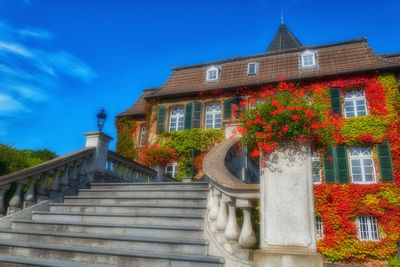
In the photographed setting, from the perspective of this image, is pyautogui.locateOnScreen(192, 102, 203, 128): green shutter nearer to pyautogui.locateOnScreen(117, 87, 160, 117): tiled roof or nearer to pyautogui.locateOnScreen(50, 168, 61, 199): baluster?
pyautogui.locateOnScreen(117, 87, 160, 117): tiled roof

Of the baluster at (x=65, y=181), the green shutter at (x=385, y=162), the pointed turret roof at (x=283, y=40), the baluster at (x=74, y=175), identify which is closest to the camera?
the baluster at (x=65, y=181)

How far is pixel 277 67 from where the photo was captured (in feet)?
52.7

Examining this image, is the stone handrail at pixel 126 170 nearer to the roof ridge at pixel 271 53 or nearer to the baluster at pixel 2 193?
the baluster at pixel 2 193

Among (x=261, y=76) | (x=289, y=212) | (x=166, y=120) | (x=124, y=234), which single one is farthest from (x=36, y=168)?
(x=261, y=76)

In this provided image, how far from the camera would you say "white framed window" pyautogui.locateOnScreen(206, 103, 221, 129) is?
1623cm

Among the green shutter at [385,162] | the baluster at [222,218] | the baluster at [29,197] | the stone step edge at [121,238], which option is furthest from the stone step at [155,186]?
the green shutter at [385,162]

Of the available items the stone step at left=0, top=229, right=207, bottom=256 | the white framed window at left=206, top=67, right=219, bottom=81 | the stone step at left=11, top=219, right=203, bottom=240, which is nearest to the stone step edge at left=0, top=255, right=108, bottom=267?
the stone step at left=0, top=229, right=207, bottom=256

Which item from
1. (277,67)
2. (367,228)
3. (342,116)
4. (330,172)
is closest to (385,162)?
(330,172)

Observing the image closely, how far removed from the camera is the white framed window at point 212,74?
17372mm

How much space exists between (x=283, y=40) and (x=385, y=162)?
16.5 m

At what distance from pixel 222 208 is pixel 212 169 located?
0.58 meters

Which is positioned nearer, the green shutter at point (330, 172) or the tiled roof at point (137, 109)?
the green shutter at point (330, 172)

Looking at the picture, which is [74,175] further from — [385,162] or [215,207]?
[385,162]

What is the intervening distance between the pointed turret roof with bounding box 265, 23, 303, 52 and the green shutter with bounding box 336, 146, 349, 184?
1382cm
